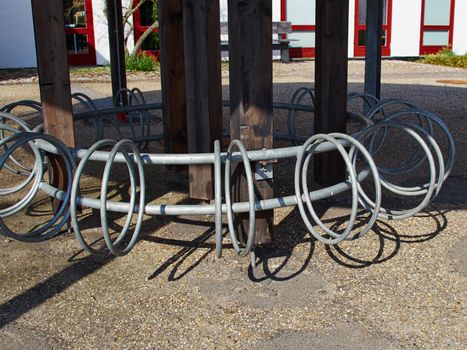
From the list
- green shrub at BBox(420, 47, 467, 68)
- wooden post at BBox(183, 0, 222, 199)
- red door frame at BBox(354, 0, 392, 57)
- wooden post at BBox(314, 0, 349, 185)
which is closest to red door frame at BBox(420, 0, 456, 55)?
green shrub at BBox(420, 47, 467, 68)

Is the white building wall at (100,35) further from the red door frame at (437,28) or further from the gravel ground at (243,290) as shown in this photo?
the gravel ground at (243,290)

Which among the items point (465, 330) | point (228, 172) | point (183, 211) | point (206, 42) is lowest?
point (465, 330)

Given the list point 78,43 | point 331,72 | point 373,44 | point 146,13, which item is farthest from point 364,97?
point 78,43

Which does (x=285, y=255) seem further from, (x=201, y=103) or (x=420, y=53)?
(x=420, y=53)

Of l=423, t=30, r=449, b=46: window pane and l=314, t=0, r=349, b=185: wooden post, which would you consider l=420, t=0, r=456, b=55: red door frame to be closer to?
l=423, t=30, r=449, b=46: window pane

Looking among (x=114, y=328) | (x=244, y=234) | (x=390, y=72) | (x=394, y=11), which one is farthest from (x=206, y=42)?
(x=394, y=11)

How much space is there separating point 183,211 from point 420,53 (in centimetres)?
1923

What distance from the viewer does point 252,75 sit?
13.0 ft

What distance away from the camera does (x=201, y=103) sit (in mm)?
4914

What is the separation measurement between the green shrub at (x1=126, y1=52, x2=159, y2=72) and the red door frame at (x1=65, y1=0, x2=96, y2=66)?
1708mm

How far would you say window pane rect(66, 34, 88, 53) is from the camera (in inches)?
743

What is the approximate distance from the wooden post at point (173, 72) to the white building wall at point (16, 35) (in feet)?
43.2

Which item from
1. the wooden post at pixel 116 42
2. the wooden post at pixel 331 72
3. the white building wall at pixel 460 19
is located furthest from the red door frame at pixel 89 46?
the wooden post at pixel 331 72

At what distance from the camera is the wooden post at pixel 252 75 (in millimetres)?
3865
